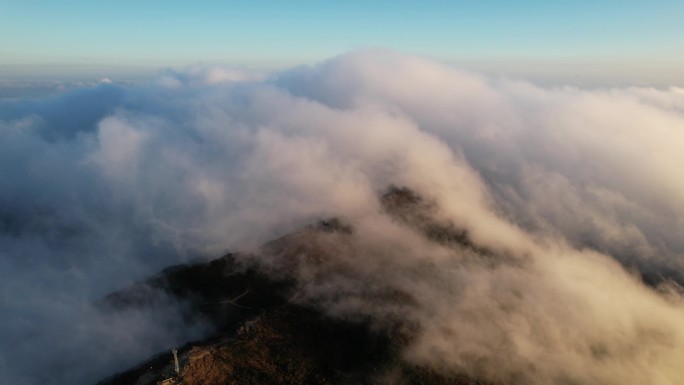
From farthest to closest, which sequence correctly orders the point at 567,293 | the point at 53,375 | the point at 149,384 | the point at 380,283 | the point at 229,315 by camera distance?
1. the point at 567,293
2. the point at 380,283
3. the point at 229,315
4. the point at 53,375
5. the point at 149,384

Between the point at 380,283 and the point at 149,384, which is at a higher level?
the point at 149,384

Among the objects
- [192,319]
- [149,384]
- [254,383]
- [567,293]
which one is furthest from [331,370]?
[567,293]

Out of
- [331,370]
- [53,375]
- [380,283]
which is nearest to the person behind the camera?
[331,370]

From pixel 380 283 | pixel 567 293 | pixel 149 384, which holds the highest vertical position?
pixel 149 384

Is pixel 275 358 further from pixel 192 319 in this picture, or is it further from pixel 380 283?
pixel 380 283

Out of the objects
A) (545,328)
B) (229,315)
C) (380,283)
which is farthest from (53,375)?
(545,328)

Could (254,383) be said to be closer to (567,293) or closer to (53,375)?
(53,375)

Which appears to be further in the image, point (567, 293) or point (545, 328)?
point (567, 293)
